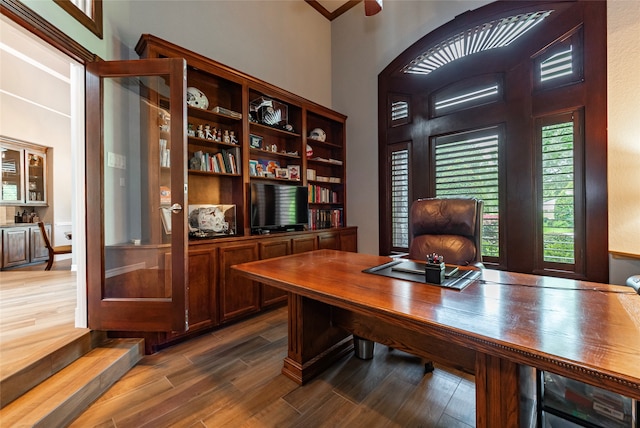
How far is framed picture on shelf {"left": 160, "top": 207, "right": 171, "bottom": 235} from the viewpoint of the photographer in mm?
2105

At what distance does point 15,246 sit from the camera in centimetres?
438

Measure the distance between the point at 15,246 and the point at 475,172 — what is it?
701 centimetres

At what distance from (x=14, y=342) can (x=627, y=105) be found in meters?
4.80

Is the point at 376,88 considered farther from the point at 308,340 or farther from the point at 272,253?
the point at 308,340

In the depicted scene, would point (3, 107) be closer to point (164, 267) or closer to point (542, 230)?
point (164, 267)

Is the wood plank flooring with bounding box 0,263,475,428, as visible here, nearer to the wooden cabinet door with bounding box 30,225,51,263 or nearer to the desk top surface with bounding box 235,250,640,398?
the desk top surface with bounding box 235,250,640,398

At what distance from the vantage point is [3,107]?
4.36 metres

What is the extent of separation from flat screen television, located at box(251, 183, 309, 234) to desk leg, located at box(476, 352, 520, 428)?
231 centimetres

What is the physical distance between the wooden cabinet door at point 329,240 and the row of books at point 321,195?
536 millimetres

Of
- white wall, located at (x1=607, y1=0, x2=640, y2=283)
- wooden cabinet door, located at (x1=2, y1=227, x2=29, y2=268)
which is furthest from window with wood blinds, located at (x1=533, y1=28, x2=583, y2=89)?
wooden cabinet door, located at (x1=2, y1=227, x2=29, y2=268)

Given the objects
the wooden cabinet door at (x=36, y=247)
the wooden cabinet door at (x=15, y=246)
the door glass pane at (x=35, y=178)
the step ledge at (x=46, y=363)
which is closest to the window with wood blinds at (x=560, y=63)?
the step ledge at (x=46, y=363)

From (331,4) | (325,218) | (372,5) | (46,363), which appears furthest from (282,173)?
(331,4)

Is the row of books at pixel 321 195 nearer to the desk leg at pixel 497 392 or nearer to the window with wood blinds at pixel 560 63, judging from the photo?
the window with wood blinds at pixel 560 63

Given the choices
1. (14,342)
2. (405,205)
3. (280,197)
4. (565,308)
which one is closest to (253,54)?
(280,197)
